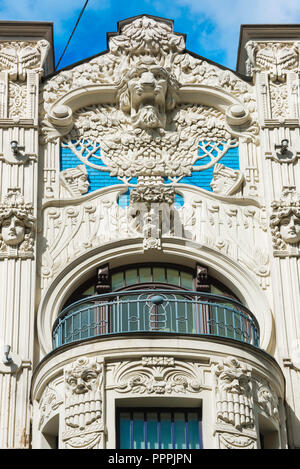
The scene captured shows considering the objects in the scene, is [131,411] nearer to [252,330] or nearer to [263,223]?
[252,330]

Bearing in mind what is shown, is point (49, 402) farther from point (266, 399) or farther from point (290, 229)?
point (290, 229)

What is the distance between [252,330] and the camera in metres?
21.2

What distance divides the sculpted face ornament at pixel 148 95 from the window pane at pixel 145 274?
337 cm

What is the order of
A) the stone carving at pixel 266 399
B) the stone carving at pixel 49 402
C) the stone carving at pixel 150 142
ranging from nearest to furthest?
the stone carving at pixel 49 402, the stone carving at pixel 266 399, the stone carving at pixel 150 142

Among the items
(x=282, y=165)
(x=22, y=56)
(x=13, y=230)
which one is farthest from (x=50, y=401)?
(x=22, y=56)

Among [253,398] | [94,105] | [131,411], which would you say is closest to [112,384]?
[131,411]

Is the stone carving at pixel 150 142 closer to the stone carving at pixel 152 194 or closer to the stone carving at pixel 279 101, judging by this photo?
the stone carving at pixel 152 194

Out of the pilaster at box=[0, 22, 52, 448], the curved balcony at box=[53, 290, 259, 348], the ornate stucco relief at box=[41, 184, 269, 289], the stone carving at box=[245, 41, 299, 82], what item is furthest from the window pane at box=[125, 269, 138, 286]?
the stone carving at box=[245, 41, 299, 82]

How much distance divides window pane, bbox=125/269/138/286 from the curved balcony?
1328 millimetres

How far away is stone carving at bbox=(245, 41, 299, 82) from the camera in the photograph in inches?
1020

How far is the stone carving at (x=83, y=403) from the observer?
1905 centimetres

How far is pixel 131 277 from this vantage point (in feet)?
76.4

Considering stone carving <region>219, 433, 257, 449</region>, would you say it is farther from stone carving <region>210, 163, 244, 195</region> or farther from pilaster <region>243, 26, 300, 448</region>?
stone carving <region>210, 163, 244, 195</region>

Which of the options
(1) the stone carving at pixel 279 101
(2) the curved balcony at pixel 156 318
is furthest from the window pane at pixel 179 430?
(1) the stone carving at pixel 279 101
